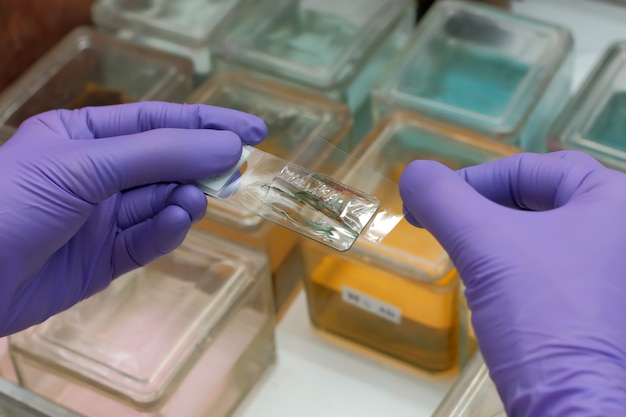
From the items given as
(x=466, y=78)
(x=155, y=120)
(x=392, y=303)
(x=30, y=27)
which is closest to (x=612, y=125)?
(x=466, y=78)

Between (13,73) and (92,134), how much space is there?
1.84 feet

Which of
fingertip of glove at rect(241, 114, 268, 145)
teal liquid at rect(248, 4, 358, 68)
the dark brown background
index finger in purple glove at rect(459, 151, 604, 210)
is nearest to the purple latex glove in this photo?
index finger in purple glove at rect(459, 151, 604, 210)

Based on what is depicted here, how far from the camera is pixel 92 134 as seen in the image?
84cm

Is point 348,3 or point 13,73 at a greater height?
point 348,3

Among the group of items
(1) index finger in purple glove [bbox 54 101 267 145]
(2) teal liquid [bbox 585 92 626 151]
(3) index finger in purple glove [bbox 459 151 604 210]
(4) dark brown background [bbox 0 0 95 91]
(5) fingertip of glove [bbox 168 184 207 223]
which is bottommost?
(4) dark brown background [bbox 0 0 95 91]

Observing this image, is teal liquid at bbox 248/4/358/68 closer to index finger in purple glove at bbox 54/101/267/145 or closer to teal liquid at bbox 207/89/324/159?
teal liquid at bbox 207/89/324/159

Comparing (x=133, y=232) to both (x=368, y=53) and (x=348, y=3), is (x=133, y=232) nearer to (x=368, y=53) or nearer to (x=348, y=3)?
(x=368, y=53)

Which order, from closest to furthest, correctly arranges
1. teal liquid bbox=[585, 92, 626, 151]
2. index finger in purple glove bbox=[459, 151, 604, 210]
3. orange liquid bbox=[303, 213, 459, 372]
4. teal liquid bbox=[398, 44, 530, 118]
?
1. index finger in purple glove bbox=[459, 151, 604, 210]
2. orange liquid bbox=[303, 213, 459, 372]
3. teal liquid bbox=[585, 92, 626, 151]
4. teal liquid bbox=[398, 44, 530, 118]

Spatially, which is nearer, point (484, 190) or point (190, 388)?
point (484, 190)

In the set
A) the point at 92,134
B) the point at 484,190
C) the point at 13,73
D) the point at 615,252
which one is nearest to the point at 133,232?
the point at 92,134

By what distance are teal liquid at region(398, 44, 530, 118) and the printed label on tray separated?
1.04 feet

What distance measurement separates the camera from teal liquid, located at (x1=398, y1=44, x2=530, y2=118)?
3.78 ft

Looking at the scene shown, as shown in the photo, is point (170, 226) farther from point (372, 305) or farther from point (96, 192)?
point (372, 305)

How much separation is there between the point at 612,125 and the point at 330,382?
497mm
